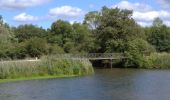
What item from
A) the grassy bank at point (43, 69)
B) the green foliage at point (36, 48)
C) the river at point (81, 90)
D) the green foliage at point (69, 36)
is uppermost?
the green foliage at point (69, 36)

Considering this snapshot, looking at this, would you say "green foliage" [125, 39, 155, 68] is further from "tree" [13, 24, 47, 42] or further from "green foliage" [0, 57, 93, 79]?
"tree" [13, 24, 47, 42]

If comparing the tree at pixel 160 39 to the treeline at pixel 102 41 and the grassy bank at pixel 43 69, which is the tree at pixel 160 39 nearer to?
the treeline at pixel 102 41

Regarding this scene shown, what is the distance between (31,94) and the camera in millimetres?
54250

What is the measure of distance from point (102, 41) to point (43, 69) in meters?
44.8

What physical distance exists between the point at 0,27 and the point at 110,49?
28.5 metres

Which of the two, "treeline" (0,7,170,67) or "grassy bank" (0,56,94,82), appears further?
"treeline" (0,7,170,67)

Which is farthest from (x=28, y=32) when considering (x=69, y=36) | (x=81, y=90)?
(x=81, y=90)

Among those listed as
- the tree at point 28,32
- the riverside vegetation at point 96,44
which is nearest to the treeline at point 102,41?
the riverside vegetation at point 96,44

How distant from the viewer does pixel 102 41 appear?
122m

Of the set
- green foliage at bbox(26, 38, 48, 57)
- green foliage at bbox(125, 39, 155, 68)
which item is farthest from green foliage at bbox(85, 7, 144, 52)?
green foliage at bbox(26, 38, 48, 57)

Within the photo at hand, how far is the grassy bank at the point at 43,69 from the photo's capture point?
73000 millimetres

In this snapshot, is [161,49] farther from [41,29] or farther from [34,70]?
[34,70]

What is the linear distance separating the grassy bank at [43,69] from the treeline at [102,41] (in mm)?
21615

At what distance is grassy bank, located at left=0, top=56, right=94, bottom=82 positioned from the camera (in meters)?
73.0
